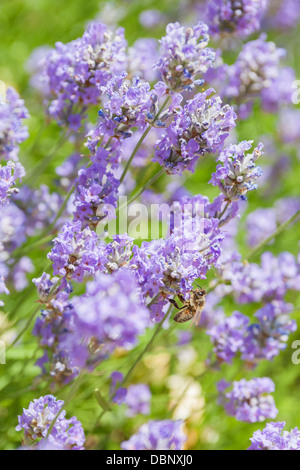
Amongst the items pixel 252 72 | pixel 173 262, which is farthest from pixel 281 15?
pixel 173 262

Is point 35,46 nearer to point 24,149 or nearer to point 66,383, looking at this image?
point 24,149

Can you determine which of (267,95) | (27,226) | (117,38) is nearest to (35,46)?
(267,95)

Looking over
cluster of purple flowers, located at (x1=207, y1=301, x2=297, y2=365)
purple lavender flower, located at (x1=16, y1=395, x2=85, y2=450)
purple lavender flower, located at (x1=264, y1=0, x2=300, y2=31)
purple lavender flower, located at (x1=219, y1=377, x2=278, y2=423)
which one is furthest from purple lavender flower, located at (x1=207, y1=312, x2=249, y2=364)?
purple lavender flower, located at (x1=264, y1=0, x2=300, y2=31)

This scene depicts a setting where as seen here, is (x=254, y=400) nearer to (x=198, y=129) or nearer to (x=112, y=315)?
(x=198, y=129)

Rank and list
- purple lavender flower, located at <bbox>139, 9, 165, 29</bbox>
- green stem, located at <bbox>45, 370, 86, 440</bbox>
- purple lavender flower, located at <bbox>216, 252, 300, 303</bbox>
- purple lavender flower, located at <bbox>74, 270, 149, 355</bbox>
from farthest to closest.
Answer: purple lavender flower, located at <bbox>139, 9, 165, 29</bbox> < purple lavender flower, located at <bbox>216, 252, 300, 303</bbox> < green stem, located at <bbox>45, 370, 86, 440</bbox> < purple lavender flower, located at <bbox>74, 270, 149, 355</bbox>

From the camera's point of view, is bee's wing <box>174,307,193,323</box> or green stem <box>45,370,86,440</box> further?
bee's wing <box>174,307,193,323</box>

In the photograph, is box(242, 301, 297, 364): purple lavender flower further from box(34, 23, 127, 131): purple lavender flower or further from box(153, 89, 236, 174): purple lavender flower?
box(34, 23, 127, 131): purple lavender flower

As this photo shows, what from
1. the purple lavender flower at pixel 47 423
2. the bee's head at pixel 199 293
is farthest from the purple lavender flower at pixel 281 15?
the purple lavender flower at pixel 47 423
